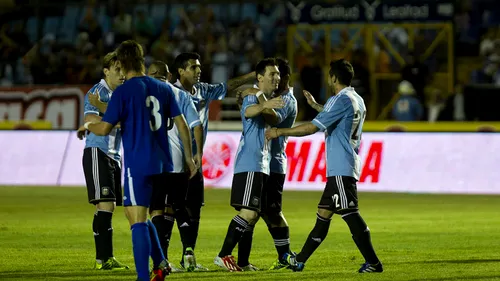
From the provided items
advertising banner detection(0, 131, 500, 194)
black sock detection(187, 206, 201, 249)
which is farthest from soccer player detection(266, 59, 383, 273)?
advertising banner detection(0, 131, 500, 194)

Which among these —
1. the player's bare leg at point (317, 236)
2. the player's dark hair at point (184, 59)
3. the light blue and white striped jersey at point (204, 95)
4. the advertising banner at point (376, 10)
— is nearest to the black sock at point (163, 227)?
the light blue and white striped jersey at point (204, 95)

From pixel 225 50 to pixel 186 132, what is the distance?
21.6m

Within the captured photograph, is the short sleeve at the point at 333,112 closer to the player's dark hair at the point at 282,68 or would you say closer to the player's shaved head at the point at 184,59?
the player's dark hair at the point at 282,68

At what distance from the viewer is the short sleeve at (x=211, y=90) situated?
1284 centimetres

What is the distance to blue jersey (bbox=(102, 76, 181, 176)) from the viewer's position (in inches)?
400

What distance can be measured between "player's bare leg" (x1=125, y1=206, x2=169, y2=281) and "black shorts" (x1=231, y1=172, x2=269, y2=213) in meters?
1.91

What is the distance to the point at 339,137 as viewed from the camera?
12.0 metres

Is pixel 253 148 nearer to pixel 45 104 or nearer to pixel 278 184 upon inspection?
pixel 278 184

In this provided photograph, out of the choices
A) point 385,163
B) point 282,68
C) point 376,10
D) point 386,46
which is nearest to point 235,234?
point 282,68

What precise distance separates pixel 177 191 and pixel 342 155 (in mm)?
1732

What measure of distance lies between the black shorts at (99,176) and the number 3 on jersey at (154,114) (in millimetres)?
2326

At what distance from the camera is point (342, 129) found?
1202 centimetres

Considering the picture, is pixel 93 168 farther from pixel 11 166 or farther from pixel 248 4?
pixel 248 4

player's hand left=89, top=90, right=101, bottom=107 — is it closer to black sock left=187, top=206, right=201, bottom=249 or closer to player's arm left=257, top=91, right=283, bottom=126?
player's arm left=257, top=91, right=283, bottom=126
